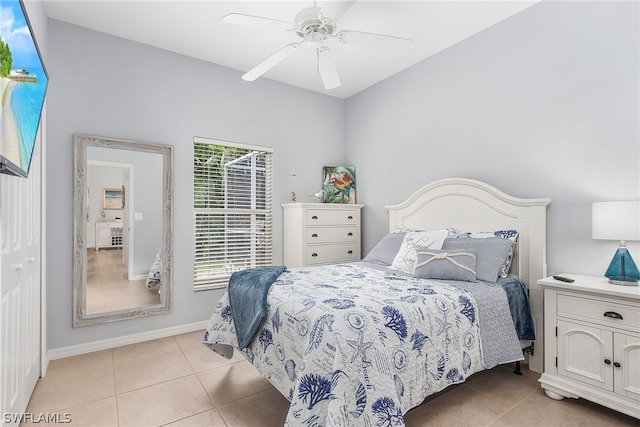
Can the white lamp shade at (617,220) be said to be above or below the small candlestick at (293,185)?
below

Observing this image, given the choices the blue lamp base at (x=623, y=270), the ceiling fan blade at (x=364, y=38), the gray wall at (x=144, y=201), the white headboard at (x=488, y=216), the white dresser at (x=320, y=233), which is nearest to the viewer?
the blue lamp base at (x=623, y=270)

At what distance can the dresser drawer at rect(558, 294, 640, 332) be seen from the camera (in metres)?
1.81

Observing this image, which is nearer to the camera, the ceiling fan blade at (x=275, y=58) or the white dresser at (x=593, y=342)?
the white dresser at (x=593, y=342)

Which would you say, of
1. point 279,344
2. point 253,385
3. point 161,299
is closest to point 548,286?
point 279,344

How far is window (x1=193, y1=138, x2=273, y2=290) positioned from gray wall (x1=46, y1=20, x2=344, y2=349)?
0.10m

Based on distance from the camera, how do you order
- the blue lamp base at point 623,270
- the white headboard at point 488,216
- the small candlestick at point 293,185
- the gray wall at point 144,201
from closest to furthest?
1. the blue lamp base at point 623,270
2. the white headboard at point 488,216
3. the gray wall at point 144,201
4. the small candlestick at point 293,185

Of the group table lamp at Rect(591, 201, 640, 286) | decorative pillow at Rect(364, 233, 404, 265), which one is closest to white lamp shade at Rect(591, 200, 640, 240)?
table lamp at Rect(591, 201, 640, 286)

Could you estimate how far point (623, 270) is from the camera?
6.51ft

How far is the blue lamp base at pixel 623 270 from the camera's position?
1.95 meters

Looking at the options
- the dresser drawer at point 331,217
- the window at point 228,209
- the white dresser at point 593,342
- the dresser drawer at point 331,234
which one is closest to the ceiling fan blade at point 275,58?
the window at point 228,209

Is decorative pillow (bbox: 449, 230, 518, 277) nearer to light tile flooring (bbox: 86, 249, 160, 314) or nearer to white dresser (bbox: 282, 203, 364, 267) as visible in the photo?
white dresser (bbox: 282, 203, 364, 267)

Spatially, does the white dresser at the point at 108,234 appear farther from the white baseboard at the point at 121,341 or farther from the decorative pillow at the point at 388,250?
the decorative pillow at the point at 388,250

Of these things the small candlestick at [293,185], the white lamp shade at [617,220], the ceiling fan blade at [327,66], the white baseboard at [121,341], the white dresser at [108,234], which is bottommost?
the white baseboard at [121,341]

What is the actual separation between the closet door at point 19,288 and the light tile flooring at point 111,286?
552 millimetres
